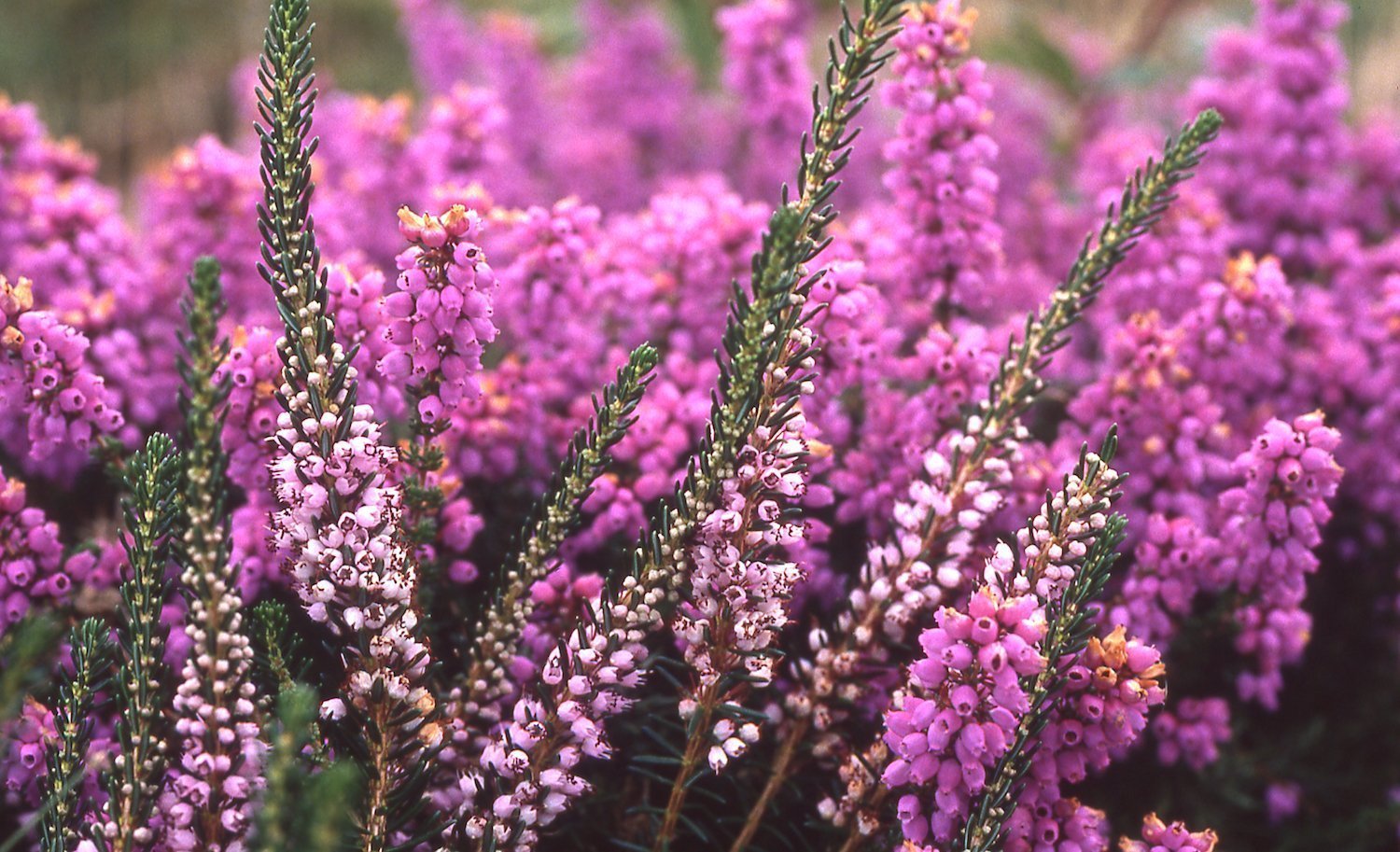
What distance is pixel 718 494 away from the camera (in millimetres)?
1521

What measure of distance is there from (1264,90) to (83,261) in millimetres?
2906

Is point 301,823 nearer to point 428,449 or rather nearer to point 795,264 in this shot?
point 428,449

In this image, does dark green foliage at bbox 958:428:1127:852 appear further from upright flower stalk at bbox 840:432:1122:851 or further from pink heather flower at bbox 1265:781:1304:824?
pink heather flower at bbox 1265:781:1304:824

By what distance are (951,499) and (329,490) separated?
3.04ft

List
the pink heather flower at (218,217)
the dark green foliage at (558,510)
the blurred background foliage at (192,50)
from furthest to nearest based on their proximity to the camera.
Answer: the blurred background foliage at (192,50), the pink heather flower at (218,217), the dark green foliage at (558,510)

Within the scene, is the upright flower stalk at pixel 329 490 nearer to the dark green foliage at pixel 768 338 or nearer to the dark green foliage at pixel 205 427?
the dark green foliage at pixel 205 427

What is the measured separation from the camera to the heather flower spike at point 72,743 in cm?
152

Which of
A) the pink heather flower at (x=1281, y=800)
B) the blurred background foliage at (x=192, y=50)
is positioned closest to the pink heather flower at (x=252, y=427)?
the pink heather flower at (x=1281, y=800)

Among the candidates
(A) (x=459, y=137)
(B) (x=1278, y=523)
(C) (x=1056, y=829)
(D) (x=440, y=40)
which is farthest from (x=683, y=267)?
(D) (x=440, y=40)

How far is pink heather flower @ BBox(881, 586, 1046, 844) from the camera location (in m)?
1.45

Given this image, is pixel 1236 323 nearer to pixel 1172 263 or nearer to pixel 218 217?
pixel 1172 263

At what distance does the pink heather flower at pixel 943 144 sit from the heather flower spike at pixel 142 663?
1422 millimetres

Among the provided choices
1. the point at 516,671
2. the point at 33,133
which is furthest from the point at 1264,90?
the point at 33,133

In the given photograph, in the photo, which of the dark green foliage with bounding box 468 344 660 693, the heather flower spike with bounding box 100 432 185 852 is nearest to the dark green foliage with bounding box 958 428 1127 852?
the dark green foliage with bounding box 468 344 660 693
